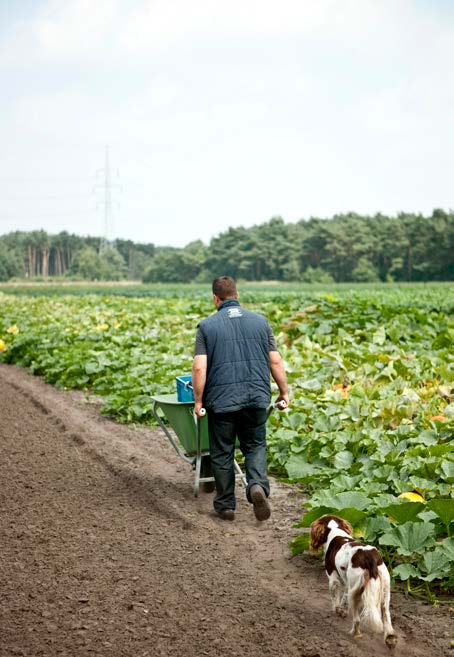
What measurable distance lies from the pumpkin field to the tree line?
6204 cm

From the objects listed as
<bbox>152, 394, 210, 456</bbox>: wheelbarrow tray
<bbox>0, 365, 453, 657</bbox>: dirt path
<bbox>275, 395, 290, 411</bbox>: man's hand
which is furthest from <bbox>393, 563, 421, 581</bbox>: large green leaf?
<bbox>152, 394, 210, 456</bbox>: wheelbarrow tray

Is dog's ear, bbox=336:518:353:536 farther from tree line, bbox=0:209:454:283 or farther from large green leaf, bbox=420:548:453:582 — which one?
tree line, bbox=0:209:454:283

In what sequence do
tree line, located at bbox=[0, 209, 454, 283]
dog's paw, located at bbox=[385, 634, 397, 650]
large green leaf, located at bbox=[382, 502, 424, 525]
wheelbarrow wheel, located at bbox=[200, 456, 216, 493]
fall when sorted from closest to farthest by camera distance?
dog's paw, located at bbox=[385, 634, 397, 650] → large green leaf, located at bbox=[382, 502, 424, 525] → wheelbarrow wheel, located at bbox=[200, 456, 216, 493] → tree line, located at bbox=[0, 209, 454, 283]

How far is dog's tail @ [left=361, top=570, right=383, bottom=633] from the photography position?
340 cm

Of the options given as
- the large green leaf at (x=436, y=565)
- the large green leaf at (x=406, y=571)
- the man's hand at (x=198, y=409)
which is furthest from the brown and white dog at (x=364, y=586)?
the man's hand at (x=198, y=409)

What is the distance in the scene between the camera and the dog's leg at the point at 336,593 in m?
3.75

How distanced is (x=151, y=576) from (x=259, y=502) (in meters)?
1.09

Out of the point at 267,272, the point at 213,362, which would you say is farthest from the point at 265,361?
the point at 267,272

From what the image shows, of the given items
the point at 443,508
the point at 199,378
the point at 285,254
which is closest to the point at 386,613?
the point at 443,508

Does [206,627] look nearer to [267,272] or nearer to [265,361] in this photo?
[265,361]

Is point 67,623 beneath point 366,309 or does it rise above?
beneath

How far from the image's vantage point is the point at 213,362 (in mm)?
5234

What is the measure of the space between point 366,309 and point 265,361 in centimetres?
1006

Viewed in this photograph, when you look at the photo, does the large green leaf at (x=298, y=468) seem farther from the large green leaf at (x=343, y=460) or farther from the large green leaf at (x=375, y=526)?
the large green leaf at (x=375, y=526)
